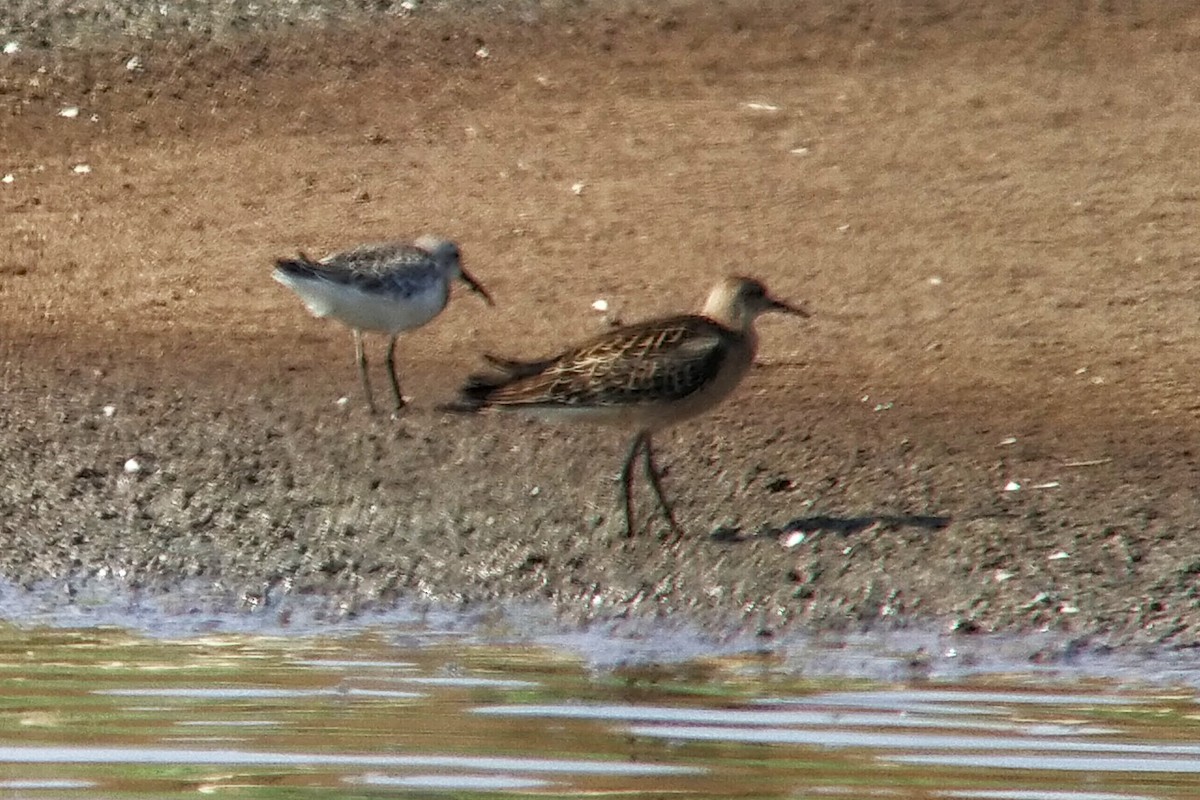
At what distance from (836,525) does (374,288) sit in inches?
95.7

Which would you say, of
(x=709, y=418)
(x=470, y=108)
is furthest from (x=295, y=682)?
(x=470, y=108)

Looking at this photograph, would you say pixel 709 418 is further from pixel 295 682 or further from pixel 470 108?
pixel 470 108

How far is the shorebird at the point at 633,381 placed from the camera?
9117mm

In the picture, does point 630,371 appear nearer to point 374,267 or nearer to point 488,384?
point 488,384

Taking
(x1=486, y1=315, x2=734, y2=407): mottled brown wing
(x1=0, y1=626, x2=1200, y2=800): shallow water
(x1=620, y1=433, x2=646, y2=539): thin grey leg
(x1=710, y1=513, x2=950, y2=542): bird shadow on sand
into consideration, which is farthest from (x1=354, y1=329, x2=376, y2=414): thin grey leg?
(x1=0, y1=626, x2=1200, y2=800): shallow water

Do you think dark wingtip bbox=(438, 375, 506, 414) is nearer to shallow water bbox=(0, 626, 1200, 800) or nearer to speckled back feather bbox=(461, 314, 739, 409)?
speckled back feather bbox=(461, 314, 739, 409)

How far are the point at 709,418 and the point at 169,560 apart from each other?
2254mm

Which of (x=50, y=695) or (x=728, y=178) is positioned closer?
(x=50, y=695)

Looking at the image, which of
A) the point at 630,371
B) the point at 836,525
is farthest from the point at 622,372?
the point at 836,525

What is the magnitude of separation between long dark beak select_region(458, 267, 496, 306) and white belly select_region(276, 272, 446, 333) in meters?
0.66

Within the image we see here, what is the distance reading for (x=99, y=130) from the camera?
48.9ft

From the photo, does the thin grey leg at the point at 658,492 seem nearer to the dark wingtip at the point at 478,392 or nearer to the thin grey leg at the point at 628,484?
the thin grey leg at the point at 628,484

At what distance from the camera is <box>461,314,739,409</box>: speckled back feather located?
9109 millimetres

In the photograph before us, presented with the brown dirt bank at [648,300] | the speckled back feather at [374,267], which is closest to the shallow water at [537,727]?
the brown dirt bank at [648,300]
